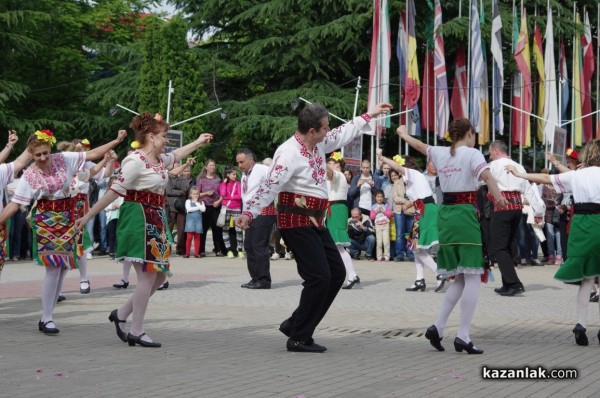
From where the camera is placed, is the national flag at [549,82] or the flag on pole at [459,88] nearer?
the national flag at [549,82]

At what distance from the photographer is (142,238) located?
8648 mm

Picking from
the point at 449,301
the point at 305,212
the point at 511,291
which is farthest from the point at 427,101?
the point at 305,212

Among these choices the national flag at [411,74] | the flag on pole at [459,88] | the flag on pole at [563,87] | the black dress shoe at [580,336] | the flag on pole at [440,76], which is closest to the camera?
the black dress shoe at [580,336]

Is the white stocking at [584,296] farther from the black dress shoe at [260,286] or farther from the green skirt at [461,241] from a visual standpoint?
the black dress shoe at [260,286]

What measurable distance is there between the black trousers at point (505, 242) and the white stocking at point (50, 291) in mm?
6580

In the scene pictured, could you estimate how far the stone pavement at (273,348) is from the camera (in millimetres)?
6584

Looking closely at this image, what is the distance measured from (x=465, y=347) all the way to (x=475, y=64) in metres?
30.0

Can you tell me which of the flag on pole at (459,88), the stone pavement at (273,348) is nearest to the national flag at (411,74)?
the flag on pole at (459,88)

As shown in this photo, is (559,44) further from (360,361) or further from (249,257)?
(360,361)

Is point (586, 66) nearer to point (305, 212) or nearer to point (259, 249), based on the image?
point (259, 249)

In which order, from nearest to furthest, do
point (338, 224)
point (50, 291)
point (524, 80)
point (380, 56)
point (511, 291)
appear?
point (50, 291)
point (511, 291)
point (338, 224)
point (380, 56)
point (524, 80)

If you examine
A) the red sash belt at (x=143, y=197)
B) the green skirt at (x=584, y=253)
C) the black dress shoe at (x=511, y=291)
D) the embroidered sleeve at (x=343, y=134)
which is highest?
the embroidered sleeve at (x=343, y=134)

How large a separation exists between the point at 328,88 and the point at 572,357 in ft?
110

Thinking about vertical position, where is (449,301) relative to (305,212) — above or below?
below
